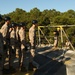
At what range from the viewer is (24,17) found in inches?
1196

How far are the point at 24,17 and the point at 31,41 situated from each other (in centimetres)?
2288

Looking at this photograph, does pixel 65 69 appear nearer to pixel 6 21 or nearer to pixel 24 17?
pixel 6 21

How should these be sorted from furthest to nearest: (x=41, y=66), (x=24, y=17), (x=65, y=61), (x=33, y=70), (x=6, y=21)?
1. (x=24, y=17)
2. (x=65, y=61)
3. (x=41, y=66)
4. (x=33, y=70)
5. (x=6, y=21)

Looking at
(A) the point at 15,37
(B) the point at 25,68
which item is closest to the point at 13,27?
(A) the point at 15,37

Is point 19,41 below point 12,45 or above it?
above

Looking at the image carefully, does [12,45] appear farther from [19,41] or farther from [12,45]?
[19,41]

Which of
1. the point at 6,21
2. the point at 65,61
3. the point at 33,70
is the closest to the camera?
the point at 6,21

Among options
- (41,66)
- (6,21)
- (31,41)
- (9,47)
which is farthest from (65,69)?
(6,21)

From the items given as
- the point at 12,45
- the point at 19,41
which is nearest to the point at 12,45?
the point at 12,45

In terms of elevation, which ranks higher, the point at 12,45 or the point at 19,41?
the point at 19,41

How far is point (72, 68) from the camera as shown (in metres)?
7.89

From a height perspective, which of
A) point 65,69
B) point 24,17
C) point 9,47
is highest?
point 24,17

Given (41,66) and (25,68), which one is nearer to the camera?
(25,68)

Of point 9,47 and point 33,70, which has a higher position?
point 9,47
